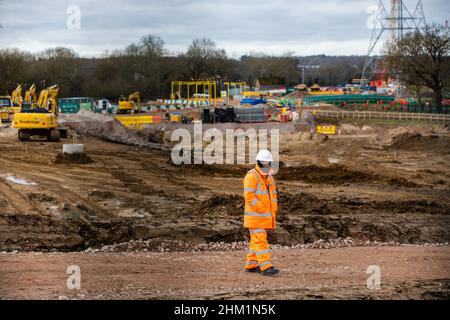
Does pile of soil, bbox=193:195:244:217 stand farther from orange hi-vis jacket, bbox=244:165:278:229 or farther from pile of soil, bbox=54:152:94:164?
pile of soil, bbox=54:152:94:164

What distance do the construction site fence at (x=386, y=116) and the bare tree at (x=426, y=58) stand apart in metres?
4.06

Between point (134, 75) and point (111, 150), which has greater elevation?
point (134, 75)

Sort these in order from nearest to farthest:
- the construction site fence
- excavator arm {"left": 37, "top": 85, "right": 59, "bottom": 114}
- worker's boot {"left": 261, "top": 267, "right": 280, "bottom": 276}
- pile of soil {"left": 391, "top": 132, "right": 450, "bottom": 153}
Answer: worker's boot {"left": 261, "top": 267, "right": 280, "bottom": 276}
pile of soil {"left": 391, "top": 132, "right": 450, "bottom": 153}
excavator arm {"left": 37, "top": 85, "right": 59, "bottom": 114}
the construction site fence

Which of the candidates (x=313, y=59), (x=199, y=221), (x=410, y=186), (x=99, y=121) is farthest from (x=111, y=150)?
(x=313, y=59)

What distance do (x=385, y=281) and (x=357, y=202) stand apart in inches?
425

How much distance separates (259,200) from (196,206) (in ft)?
33.5

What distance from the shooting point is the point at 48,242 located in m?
15.3

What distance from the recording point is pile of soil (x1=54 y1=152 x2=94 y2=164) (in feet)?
95.6

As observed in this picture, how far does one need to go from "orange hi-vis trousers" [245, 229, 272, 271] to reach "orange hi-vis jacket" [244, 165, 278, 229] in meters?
0.15

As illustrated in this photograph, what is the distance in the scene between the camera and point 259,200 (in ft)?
34.3

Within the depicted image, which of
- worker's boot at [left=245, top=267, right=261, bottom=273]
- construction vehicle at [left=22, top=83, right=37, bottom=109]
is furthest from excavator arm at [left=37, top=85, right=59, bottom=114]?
worker's boot at [left=245, top=267, right=261, bottom=273]

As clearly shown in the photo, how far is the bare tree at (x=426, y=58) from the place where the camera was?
200 feet

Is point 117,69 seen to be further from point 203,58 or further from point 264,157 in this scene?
point 264,157

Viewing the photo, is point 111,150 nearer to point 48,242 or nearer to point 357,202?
point 357,202
